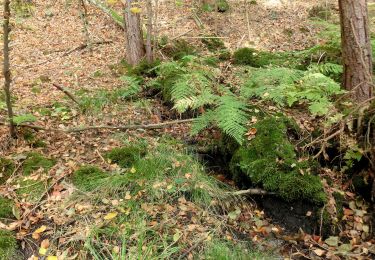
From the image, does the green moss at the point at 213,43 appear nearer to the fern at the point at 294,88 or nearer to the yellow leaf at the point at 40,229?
the fern at the point at 294,88

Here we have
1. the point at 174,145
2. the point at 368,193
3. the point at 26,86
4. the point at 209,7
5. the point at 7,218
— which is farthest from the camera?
the point at 209,7

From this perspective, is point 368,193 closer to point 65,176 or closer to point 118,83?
point 65,176

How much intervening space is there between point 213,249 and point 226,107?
1.80m

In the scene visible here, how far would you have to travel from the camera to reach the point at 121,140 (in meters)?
4.88

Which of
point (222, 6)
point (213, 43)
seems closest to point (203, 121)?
point (213, 43)

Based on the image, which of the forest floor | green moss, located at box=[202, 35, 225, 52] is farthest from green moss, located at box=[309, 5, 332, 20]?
the forest floor

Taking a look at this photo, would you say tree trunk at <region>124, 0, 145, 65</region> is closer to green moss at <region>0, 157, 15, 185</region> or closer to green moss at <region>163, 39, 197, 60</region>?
green moss at <region>163, 39, 197, 60</region>

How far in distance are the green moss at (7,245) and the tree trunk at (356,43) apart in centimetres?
412

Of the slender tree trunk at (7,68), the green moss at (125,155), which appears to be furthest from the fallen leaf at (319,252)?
the slender tree trunk at (7,68)

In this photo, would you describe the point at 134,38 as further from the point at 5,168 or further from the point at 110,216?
the point at 110,216

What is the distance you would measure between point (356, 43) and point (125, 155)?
3.20 metres

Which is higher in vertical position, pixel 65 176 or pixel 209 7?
pixel 209 7

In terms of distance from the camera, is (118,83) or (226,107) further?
(118,83)

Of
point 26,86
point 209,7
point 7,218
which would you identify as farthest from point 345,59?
point 209,7
